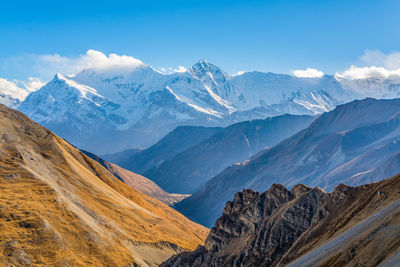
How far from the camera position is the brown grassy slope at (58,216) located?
127m

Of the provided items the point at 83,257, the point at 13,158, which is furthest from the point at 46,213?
the point at 13,158

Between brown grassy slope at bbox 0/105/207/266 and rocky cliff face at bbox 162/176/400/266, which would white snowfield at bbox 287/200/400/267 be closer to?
rocky cliff face at bbox 162/176/400/266

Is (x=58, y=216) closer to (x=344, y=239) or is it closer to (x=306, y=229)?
(x=306, y=229)

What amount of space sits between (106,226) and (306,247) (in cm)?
9160

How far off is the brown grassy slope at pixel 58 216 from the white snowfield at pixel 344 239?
252ft

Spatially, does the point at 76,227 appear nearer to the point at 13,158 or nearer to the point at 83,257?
the point at 83,257

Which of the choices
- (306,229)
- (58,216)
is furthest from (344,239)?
(58,216)

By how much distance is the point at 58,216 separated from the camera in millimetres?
141750

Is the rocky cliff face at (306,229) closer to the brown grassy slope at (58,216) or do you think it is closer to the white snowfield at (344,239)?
the white snowfield at (344,239)

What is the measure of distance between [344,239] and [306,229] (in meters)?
24.0

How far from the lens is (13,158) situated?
164 meters

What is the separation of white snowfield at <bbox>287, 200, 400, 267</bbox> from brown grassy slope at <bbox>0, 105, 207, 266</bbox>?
76769 mm

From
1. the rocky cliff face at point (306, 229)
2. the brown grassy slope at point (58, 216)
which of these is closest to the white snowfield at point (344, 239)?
the rocky cliff face at point (306, 229)

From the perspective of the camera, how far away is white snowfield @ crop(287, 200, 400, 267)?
6738cm
